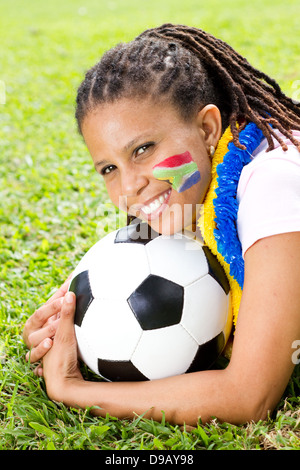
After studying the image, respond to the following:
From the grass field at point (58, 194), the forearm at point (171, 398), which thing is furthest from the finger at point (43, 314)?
the forearm at point (171, 398)

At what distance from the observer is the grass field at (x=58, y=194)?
2.01 metres

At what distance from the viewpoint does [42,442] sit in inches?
79.5

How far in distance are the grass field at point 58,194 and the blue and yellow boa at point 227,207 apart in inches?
20.1

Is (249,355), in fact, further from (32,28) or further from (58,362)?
(32,28)

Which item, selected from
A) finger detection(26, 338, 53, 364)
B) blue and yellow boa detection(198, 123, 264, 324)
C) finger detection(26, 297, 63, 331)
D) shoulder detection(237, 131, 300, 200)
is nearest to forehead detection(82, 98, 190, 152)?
blue and yellow boa detection(198, 123, 264, 324)

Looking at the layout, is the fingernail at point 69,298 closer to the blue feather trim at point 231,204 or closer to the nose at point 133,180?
the nose at point 133,180

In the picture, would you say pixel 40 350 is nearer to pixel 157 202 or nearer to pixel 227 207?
pixel 157 202

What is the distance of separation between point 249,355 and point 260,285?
0.76 feet

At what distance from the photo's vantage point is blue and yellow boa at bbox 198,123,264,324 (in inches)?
81.6

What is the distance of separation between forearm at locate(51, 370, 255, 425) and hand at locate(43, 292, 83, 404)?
0.09 m

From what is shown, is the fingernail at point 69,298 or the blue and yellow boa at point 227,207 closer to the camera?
the blue and yellow boa at point 227,207

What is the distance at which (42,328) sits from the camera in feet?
8.12

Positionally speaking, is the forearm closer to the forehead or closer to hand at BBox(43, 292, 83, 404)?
hand at BBox(43, 292, 83, 404)

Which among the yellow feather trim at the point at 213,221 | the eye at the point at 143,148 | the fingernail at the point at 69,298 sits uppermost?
the eye at the point at 143,148
